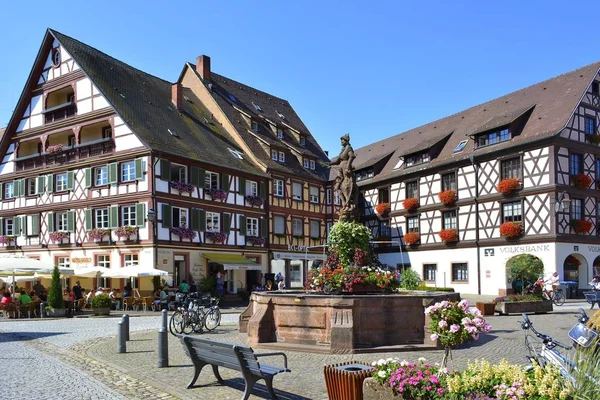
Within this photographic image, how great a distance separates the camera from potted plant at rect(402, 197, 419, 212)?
1647 inches

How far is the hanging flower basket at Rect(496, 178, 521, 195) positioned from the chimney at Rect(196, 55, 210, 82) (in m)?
21.6

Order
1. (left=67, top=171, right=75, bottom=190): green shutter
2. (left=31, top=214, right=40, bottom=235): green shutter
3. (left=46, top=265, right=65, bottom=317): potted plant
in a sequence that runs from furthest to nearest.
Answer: (left=31, top=214, right=40, bottom=235): green shutter → (left=67, top=171, right=75, bottom=190): green shutter → (left=46, top=265, right=65, bottom=317): potted plant

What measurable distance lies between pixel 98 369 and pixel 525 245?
27784 millimetres

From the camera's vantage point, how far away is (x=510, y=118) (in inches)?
1419

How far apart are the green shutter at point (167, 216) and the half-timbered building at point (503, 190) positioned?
16268 mm

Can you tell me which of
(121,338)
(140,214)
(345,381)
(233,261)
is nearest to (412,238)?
(233,261)

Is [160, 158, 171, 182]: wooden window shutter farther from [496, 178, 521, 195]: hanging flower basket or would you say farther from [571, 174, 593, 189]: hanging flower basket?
[571, 174, 593, 189]: hanging flower basket

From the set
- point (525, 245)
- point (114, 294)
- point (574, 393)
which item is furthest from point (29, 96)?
point (574, 393)

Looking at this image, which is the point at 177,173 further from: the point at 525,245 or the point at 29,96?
the point at 525,245

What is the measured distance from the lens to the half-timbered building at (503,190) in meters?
33.5

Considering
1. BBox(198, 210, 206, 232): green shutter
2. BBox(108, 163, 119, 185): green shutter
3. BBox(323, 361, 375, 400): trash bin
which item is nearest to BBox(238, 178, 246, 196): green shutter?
BBox(198, 210, 206, 232): green shutter

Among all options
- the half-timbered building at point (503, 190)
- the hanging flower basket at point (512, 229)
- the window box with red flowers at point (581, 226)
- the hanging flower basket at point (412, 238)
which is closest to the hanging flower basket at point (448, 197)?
the half-timbered building at point (503, 190)

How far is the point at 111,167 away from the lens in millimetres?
34000

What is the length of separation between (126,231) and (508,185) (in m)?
20.3
